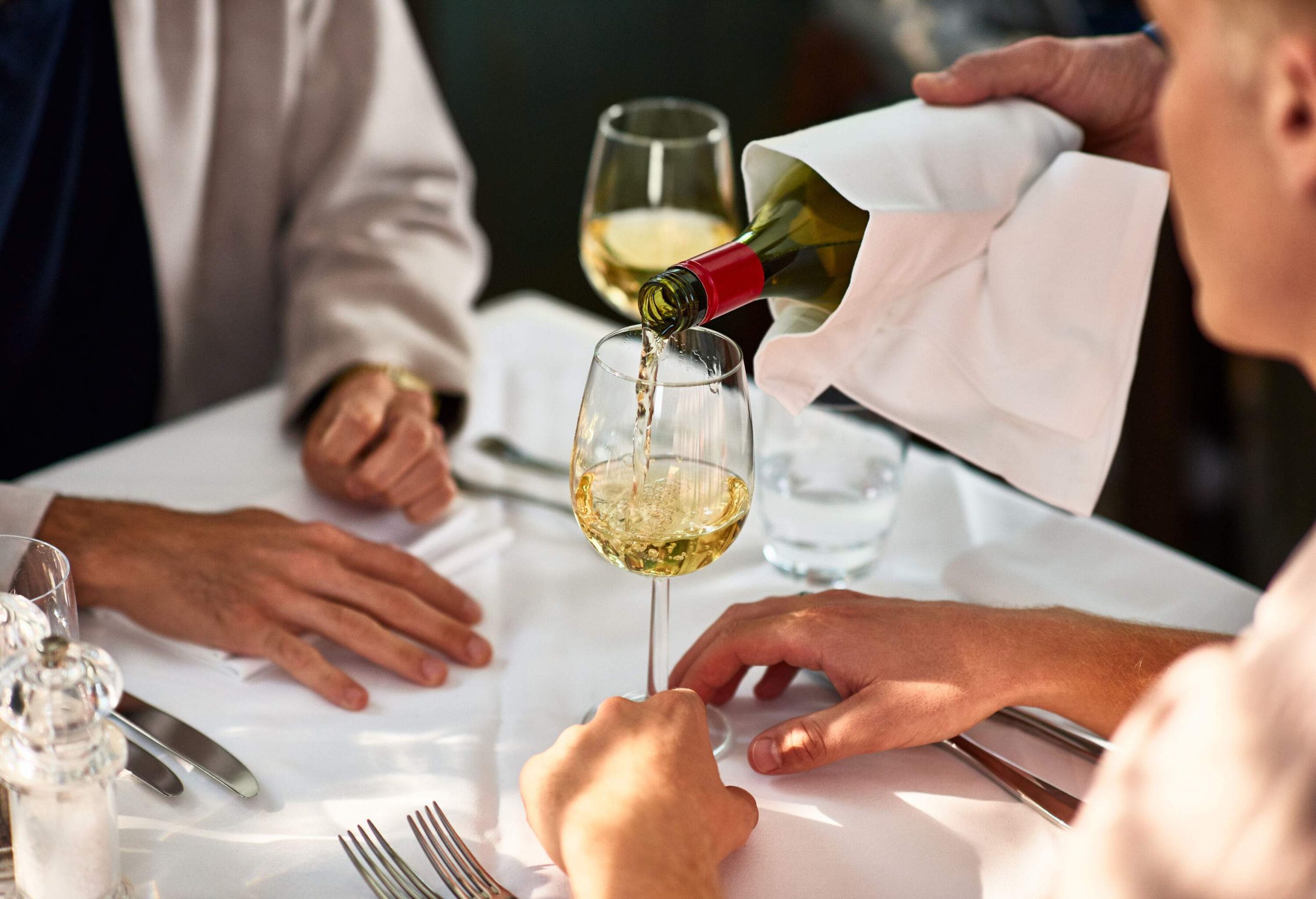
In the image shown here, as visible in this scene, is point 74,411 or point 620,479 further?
point 74,411

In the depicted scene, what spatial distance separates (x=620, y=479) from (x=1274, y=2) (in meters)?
0.48

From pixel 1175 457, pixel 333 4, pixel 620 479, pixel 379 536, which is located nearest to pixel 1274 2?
pixel 620 479

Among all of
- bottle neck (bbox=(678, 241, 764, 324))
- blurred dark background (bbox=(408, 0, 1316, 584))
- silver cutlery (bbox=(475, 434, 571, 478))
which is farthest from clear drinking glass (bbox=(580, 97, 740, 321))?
blurred dark background (bbox=(408, 0, 1316, 584))

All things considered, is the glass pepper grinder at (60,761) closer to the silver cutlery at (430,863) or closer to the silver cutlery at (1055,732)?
the silver cutlery at (430,863)

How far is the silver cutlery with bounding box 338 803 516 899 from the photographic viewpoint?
2.28ft

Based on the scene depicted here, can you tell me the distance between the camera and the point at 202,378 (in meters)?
1.71

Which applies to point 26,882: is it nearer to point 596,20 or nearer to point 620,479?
point 620,479

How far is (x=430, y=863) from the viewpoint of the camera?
0.73 meters

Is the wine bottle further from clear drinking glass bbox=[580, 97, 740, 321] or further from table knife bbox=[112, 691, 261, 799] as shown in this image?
table knife bbox=[112, 691, 261, 799]

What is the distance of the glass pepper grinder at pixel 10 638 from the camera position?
0.67 metres

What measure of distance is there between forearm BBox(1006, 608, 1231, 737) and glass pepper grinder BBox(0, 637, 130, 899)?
1.85 ft

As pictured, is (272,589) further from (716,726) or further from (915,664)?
(915,664)

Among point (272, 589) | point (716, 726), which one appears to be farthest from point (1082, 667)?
point (272, 589)

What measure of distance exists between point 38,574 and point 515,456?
60 cm
